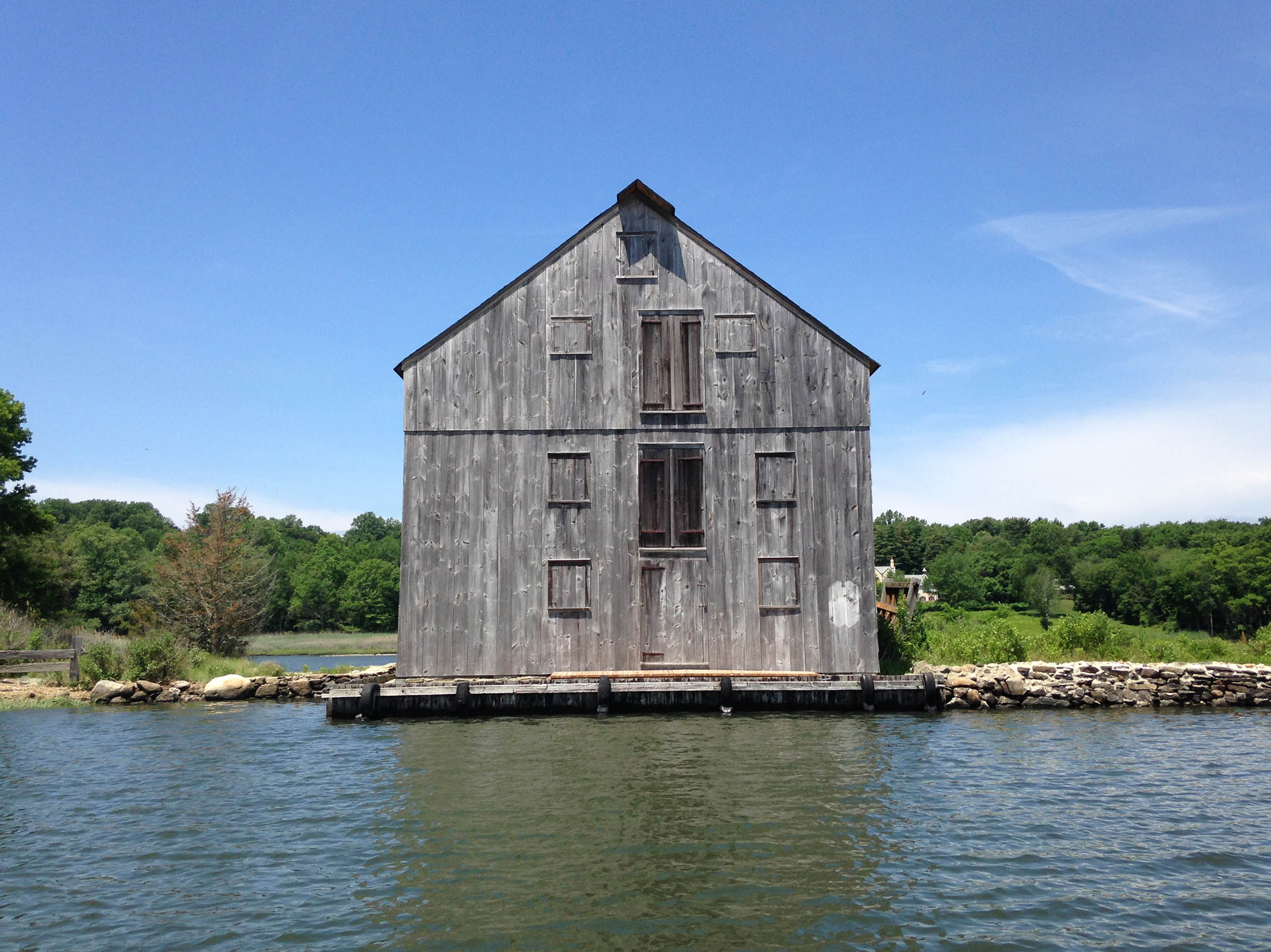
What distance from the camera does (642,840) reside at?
Result: 1052 centimetres

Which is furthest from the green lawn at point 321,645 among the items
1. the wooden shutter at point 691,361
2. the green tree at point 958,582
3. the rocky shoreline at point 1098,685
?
the green tree at point 958,582

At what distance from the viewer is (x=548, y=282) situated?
2189cm

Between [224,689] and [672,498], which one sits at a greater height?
[672,498]

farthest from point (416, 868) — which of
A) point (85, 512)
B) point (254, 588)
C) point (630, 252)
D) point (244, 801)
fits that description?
point (85, 512)

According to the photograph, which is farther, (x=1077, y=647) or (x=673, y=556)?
(x=1077, y=647)

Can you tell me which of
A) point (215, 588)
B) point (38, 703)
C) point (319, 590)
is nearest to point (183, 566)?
point (215, 588)

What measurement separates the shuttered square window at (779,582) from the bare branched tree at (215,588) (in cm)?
2137

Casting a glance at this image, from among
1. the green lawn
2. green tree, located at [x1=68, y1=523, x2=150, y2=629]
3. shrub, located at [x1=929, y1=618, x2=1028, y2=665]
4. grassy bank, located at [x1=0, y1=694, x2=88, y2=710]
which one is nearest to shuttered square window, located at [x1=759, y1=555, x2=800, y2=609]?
shrub, located at [x1=929, y1=618, x2=1028, y2=665]

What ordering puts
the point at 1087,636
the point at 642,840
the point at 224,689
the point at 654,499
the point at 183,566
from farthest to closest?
the point at 183,566
the point at 1087,636
the point at 224,689
the point at 654,499
the point at 642,840

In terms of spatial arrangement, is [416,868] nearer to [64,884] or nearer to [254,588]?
[64,884]

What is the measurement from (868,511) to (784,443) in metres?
2.46

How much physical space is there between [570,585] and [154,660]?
13.0 meters

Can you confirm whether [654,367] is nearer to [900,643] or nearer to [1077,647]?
[900,643]

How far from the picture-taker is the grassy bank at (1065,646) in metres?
24.8
